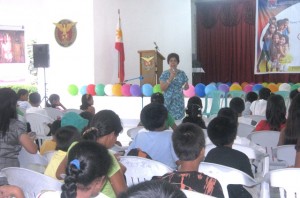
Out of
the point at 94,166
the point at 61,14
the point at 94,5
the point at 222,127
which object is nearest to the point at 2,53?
the point at 61,14

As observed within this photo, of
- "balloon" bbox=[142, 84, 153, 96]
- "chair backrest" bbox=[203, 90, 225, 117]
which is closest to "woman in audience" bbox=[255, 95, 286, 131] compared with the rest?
"chair backrest" bbox=[203, 90, 225, 117]

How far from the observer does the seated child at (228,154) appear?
272 cm

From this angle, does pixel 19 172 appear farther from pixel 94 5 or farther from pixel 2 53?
pixel 2 53

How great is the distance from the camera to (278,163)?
3.62m

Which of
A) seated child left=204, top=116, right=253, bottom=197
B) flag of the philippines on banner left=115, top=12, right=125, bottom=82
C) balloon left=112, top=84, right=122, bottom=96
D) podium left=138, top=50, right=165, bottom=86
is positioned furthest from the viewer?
flag of the philippines on banner left=115, top=12, right=125, bottom=82

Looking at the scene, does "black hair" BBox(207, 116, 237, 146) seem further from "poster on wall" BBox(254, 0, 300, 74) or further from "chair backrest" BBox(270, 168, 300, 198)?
"poster on wall" BBox(254, 0, 300, 74)

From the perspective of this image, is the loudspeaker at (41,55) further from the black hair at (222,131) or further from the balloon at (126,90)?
the black hair at (222,131)

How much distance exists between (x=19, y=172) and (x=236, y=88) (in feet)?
25.2

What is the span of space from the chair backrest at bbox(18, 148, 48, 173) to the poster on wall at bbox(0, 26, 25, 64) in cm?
864

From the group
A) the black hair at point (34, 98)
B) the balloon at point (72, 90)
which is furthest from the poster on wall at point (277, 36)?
the black hair at point (34, 98)

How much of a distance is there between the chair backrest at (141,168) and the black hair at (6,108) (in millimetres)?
1023

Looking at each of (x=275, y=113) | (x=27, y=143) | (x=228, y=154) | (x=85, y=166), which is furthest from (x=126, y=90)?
(x=85, y=166)

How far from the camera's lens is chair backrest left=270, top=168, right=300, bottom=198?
2299mm

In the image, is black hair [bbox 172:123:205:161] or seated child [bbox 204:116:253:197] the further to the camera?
seated child [bbox 204:116:253:197]
